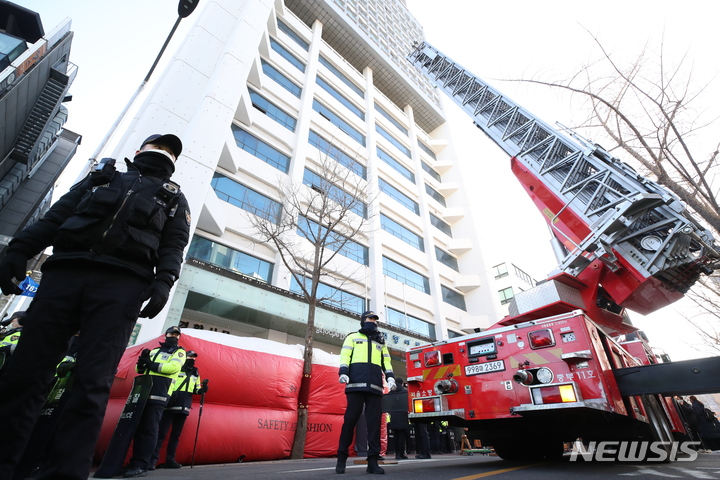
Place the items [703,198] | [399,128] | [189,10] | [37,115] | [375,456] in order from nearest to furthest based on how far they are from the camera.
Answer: [375,456] < [703,198] < [189,10] < [37,115] < [399,128]

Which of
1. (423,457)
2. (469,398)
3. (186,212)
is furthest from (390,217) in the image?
(186,212)

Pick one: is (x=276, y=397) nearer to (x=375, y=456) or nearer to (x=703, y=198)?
(x=375, y=456)

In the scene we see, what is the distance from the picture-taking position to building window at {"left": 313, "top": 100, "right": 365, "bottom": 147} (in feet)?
78.7

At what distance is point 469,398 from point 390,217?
68.5 feet

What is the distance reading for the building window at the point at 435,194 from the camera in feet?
104

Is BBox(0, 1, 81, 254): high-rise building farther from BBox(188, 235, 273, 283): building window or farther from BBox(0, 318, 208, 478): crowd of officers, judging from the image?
BBox(0, 318, 208, 478): crowd of officers

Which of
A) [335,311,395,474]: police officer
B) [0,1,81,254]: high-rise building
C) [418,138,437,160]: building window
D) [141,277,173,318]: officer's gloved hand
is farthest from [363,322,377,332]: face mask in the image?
[418,138,437,160]: building window

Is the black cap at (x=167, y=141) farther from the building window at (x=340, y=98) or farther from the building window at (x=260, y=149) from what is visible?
the building window at (x=340, y=98)

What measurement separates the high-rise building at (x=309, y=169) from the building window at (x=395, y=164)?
0.44 feet

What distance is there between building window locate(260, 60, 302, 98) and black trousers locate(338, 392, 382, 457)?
21.6m

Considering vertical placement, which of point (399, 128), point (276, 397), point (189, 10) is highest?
point (399, 128)

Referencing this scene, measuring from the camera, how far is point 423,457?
740cm

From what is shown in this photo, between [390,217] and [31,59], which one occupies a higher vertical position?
[390,217]

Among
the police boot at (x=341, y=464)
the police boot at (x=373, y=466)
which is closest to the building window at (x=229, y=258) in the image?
the police boot at (x=341, y=464)
